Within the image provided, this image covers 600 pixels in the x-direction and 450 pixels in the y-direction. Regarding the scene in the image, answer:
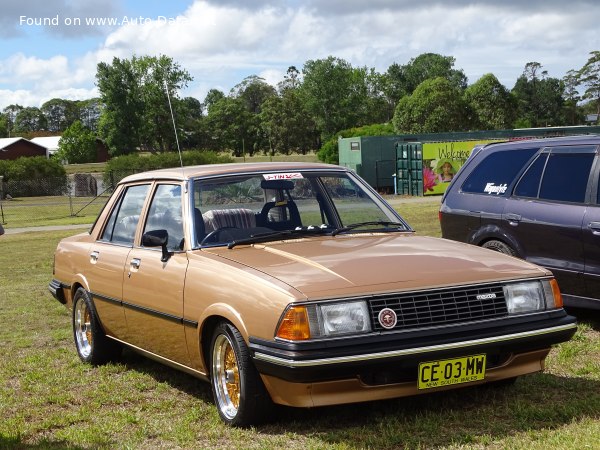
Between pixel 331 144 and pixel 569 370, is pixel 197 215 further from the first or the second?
pixel 331 144

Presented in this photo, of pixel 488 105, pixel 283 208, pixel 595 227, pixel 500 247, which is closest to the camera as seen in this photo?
A: pixel 283 208

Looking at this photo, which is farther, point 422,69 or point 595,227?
point 422,69

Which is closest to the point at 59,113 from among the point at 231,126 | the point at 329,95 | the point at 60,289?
the point at 231,126

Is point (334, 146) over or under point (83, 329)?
under

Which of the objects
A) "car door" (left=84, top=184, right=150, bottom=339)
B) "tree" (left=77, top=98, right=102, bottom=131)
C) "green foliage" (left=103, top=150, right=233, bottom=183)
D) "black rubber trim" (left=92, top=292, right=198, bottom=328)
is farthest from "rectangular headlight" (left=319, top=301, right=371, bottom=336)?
"tree" (left=77, top=98, right=102, bottom=131)

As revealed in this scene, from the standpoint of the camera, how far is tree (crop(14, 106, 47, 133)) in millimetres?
179250

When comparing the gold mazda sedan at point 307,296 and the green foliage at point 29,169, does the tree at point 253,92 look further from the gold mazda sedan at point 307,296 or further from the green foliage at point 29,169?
the gold mazda sedan at point 307,296

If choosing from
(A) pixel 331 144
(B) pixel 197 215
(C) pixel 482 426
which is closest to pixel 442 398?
(C) pixel 482 426

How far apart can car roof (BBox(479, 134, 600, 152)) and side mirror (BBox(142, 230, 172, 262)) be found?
400cm

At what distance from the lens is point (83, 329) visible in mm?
7941

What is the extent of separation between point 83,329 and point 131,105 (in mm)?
93406

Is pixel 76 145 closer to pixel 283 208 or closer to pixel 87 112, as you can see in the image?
pixel 87 112

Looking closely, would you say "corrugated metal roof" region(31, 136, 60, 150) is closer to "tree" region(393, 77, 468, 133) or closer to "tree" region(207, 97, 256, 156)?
"tree" region(207, 97, 256, 156)

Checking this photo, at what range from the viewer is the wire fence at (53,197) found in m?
42.5
